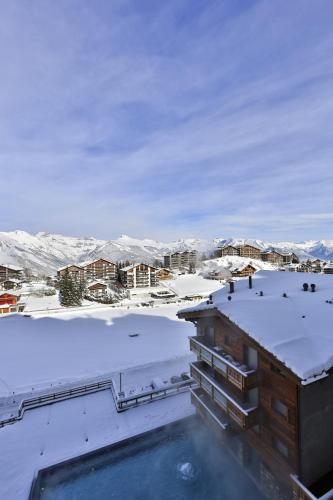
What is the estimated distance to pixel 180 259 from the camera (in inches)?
4567

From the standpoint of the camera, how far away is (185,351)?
24062mm

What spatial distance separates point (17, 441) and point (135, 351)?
12105mm

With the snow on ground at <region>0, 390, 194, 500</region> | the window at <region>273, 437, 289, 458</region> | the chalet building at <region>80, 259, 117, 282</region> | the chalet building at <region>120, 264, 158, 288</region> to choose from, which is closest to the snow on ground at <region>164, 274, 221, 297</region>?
the chalet building at <region>120, 264, 158, 288</region>

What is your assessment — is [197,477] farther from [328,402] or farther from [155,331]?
[155,331]

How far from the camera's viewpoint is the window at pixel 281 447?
29.2ft

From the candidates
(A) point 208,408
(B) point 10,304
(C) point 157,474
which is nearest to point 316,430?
(A) point 208,408

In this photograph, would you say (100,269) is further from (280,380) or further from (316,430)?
(316,430)

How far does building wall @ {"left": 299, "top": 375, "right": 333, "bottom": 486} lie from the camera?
27.0ft

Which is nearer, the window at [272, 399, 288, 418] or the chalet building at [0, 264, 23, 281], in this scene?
the window at [272, 399, 288, 418]

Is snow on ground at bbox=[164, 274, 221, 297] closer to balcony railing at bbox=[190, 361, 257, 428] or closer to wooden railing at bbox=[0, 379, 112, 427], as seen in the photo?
wooden railing at bbox=[0, 379, 112, 427]

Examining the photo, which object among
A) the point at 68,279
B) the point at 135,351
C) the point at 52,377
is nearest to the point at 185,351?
the point at 135,351

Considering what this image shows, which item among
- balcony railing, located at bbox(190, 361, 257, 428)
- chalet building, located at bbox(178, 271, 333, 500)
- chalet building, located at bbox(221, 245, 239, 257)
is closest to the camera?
chalet building, located at bbox(178, 271, 333, 500)

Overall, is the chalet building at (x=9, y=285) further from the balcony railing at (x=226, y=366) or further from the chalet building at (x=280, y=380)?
the chalet building at (x=280, y=380)

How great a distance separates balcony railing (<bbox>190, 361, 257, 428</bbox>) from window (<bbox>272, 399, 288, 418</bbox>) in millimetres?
890
